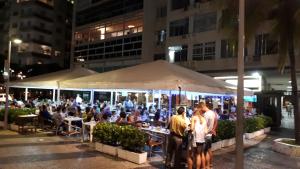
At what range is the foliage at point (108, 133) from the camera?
11.8 meters

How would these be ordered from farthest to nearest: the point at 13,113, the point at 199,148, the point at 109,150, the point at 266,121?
1. the point at 266,121
2. the point at 13,113
3. the point at 109,150
4. the point at 199,148

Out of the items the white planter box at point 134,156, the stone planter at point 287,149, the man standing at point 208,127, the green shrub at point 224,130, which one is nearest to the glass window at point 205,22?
the green shrub at point 224,130

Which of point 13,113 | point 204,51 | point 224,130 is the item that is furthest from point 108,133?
point 204,51

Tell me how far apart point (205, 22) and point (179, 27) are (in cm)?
369

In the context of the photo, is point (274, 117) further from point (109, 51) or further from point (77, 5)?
point (77, 5)

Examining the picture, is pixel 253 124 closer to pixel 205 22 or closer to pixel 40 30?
pixel 205 22

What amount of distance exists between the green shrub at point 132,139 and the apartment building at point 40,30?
204ft

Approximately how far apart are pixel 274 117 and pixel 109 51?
30.8m

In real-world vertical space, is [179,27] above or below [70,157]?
above

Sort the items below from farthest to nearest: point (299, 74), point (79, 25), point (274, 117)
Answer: point (79, 25) → point (299, 74) → point (274, 117)

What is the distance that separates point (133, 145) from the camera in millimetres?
11219

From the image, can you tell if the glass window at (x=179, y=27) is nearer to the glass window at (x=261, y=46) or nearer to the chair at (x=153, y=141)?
the glass window at (x=261, y=46)

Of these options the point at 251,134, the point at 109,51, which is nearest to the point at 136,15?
the point at 109,51

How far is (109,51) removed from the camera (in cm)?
5138
